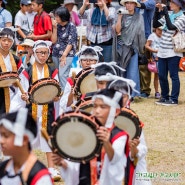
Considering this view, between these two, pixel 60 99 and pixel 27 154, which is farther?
pixel 60 99

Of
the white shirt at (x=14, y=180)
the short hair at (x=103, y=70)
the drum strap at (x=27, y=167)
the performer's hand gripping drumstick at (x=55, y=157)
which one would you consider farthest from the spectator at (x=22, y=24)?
the drum strap at (x=27, y=167)

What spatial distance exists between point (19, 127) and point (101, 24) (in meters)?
7.08

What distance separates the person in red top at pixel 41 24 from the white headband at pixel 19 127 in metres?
6.60

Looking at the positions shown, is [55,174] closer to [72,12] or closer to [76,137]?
[76,137]

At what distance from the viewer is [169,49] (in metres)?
10.3

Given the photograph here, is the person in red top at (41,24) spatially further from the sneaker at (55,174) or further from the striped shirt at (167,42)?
the sneaker at (55,174)

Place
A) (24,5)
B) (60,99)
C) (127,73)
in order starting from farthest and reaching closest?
(24,5)
(127,73)
(60,99)

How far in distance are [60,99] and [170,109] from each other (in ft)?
13.4

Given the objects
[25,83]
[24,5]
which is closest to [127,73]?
[24,5]

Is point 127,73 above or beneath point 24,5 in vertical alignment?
beneath

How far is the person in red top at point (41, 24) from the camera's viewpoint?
998 centimetres

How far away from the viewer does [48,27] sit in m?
9.98

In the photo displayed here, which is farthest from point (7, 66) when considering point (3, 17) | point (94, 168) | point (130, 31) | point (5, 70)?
point (3, 17)

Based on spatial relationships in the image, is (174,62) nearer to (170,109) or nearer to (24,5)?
(170,109)
